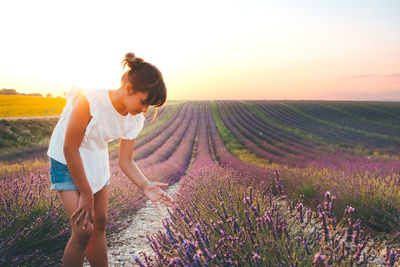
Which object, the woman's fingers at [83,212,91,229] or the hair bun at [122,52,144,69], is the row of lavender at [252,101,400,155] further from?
the woman's fingers at [83,212,91,229]

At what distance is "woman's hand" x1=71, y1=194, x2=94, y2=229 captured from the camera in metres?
1.54

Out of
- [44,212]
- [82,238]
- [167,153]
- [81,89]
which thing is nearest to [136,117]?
[81,89]

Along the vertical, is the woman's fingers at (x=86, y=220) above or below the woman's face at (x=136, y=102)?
below

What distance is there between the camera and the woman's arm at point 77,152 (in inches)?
58.4

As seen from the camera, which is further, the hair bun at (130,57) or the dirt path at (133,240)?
the dirt path at (133,240)

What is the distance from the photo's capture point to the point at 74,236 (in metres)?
1.63

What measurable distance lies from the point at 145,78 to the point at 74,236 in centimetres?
98

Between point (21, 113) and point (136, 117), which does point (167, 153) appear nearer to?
point (136, 117)

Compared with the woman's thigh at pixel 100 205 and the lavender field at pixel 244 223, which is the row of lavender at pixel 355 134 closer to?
the lavender field at pixel 244 223

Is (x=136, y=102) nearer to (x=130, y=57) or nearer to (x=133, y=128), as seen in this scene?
(x=130, y=57)

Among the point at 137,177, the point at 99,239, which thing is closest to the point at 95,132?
the point at 137,177

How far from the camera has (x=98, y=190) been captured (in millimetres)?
1794

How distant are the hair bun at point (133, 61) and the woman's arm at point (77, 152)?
308 mm

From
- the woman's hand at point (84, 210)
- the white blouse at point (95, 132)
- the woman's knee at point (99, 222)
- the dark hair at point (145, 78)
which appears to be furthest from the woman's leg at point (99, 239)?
the dark hair at point (145, 78)
